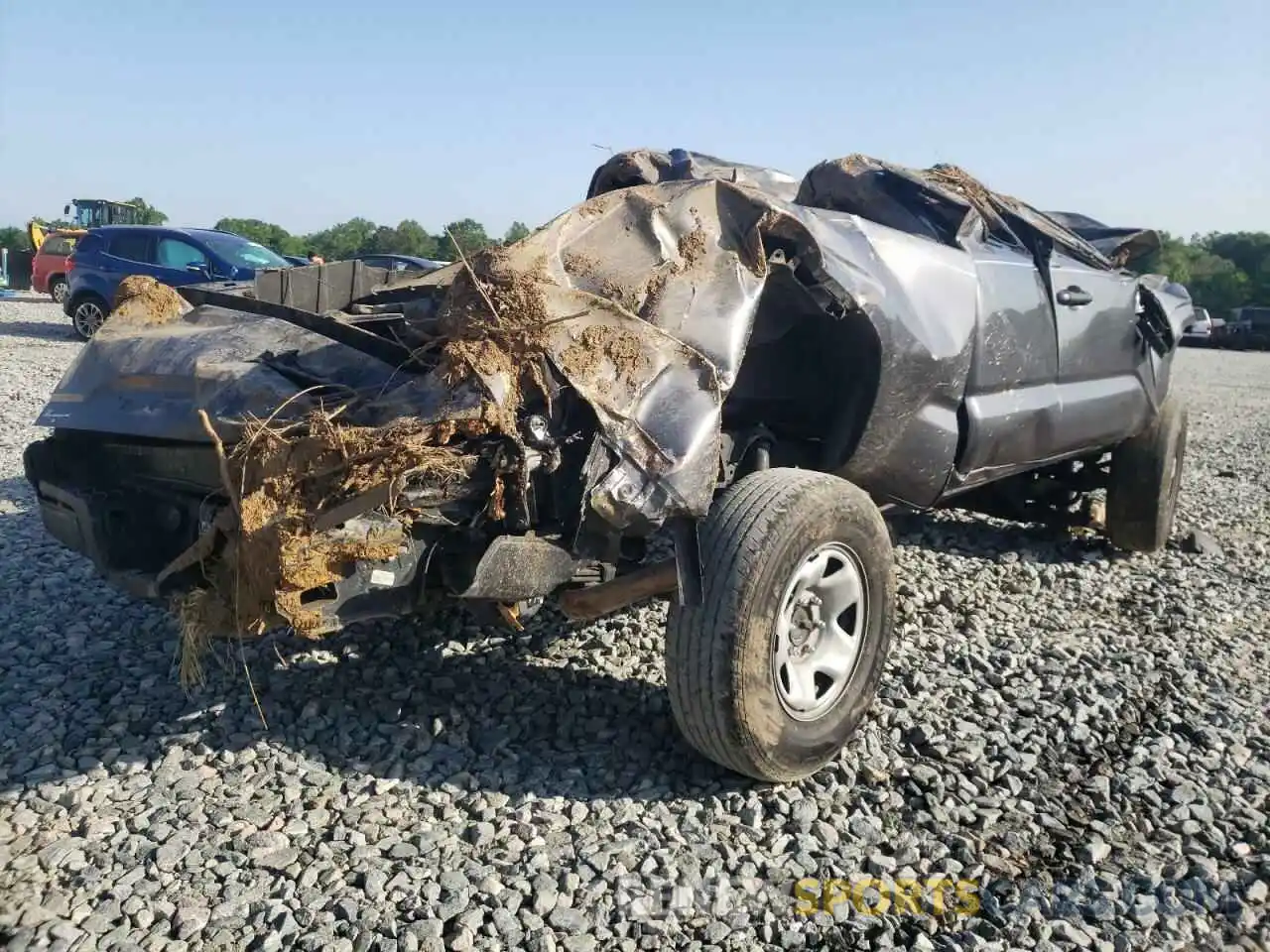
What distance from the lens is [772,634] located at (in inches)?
111

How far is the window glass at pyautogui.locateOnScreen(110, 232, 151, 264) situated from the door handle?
13.1 m

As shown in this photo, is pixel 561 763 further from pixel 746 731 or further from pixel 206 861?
pixel 206 861

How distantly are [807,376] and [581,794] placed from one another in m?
1.75

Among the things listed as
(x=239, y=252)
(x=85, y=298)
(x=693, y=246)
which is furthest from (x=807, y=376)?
(x=85, y=298)

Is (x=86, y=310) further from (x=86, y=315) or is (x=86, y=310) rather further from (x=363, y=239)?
(x=363, y=239)

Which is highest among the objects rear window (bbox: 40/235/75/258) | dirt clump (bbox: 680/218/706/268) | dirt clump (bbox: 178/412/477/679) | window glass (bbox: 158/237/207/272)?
rear window (bbox: 40/235/75/258)

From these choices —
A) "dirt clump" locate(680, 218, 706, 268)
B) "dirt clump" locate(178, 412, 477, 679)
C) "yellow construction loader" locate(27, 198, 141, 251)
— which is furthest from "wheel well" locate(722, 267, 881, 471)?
"yellow construction loader" locate(27, 198, 141, 251)

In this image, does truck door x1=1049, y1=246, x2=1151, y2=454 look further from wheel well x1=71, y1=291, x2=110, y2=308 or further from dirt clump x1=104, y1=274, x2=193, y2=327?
wheel well x1=71, y1=291, x2=110, y2=308

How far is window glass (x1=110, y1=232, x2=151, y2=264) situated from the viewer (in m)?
14.2

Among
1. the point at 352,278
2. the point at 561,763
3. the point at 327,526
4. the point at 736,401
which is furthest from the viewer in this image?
the point at 352,278

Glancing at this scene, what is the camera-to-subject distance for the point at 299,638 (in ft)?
12.6

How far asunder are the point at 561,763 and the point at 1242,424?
1219cm

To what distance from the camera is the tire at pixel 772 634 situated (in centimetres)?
274

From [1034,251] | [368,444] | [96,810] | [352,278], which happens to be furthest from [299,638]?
[1034,251]
